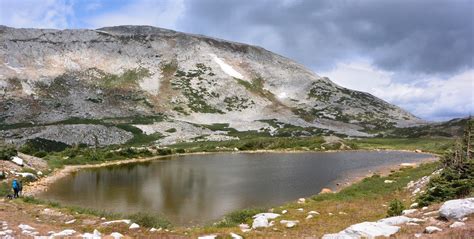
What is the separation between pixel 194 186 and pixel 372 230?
35.7 m

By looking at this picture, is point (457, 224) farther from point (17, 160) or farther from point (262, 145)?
point (262, 145)

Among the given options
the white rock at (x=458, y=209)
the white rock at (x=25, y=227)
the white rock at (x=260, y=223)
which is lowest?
the white rock at (x=260, y=223)

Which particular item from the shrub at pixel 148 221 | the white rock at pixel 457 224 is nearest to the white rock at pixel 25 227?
the shrub at pixel 148 221

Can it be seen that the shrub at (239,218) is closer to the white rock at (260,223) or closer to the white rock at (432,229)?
the white rock at (260,223)

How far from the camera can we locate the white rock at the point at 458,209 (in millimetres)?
19062

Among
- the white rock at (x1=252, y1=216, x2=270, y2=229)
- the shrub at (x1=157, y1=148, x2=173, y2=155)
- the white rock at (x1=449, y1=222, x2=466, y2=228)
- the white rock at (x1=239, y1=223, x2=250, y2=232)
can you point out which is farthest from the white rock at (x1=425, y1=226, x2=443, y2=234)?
the shrub at (x1=157, y1=148, x2=173, y2=155)

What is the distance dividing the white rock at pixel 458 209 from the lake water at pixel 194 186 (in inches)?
699

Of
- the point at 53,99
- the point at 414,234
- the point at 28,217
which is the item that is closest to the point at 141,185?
the point at 28,217

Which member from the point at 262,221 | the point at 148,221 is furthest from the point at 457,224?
the point at 148,221

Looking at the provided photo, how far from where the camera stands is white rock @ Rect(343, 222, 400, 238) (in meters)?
17.5

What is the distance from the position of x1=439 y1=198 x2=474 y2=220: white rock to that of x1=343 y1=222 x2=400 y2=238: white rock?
3.04 meters

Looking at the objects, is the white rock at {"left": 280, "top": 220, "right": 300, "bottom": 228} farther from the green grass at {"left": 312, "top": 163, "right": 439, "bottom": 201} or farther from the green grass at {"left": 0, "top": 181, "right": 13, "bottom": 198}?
the green grass at {"left": 0, "top": 181, "right": 13, "bottom": 198}

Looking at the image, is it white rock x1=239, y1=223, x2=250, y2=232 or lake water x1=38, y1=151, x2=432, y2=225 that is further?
lake water x1=38, y1=151, x2=432, y2=225

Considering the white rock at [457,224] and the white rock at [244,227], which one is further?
the white rock at [244,227]
